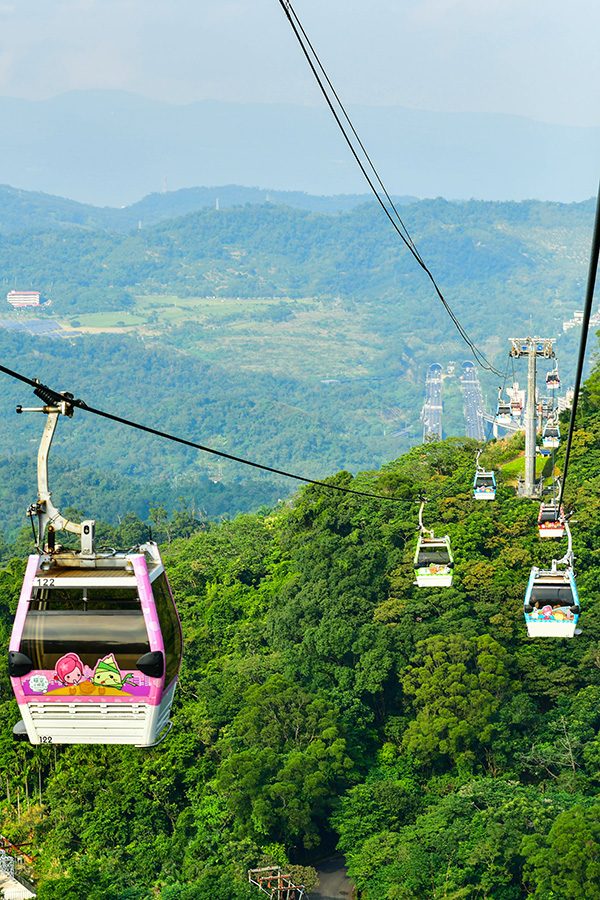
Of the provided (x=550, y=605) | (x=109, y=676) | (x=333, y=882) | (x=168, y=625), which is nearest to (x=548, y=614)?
(x=550, y=605)

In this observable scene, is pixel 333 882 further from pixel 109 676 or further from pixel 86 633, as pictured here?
pixel 86 633

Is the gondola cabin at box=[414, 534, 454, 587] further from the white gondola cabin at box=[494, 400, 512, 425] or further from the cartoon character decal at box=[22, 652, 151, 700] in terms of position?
the cartoon character decal at box=[22, 652, 151, 700]

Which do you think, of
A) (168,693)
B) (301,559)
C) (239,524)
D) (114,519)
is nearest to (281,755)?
Result: (301,559)

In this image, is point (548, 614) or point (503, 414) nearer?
point (548, 614)

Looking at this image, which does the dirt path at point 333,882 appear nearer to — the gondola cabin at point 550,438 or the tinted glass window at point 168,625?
the gondola cabin at point 550,438

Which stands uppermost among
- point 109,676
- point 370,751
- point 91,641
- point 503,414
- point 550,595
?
point 503,414

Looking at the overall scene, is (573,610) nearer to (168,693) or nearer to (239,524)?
(168,693)
